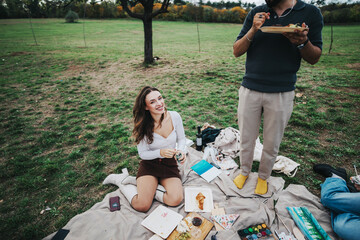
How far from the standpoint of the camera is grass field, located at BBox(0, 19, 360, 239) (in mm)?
3145

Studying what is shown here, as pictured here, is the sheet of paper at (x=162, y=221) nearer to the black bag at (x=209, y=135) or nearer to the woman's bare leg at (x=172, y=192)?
the woman's bare leg at (x=172, y=192)

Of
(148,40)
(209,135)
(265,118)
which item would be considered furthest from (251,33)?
(148,40)

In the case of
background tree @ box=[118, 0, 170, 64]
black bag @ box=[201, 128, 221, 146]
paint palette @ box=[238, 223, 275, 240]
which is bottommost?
paint palette @ box=[238, 223, 275, 240]

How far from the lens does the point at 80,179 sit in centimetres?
347

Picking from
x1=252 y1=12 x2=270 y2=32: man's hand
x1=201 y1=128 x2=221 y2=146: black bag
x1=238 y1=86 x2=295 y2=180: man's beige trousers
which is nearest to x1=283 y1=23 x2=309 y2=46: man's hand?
x1=252 y1=12 x2=270 y2=32: man's hand

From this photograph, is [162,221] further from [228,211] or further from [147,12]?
[147,12]

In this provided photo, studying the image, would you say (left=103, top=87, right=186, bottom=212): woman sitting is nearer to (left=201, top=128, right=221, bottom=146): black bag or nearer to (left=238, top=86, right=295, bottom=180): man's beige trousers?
(left=238, top=86, right=295, bottom=180): man's beige trousers

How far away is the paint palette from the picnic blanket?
0.19 ft

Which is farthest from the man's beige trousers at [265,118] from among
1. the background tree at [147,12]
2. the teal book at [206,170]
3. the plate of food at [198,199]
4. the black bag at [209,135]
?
the background tree at [147,12]

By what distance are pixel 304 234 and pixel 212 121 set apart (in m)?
3.20

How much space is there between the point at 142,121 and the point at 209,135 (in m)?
1.95

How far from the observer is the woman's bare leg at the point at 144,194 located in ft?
8.82

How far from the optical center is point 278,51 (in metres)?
2.16

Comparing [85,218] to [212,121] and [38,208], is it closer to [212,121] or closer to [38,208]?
[38,208]
